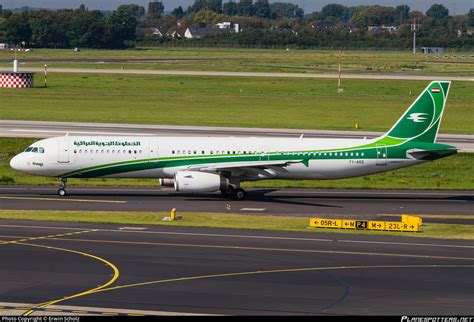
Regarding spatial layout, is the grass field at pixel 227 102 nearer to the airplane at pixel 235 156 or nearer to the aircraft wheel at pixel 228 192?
the airplane at pixel 235 156

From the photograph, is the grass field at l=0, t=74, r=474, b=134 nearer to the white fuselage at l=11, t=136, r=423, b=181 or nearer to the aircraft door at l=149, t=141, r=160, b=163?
the white fuselage at l=11, t=136, r=423, b=181

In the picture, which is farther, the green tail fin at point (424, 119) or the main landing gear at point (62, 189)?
the green tail fin at point (424, 119)

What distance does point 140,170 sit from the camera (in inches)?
2477

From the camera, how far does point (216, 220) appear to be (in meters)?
53.5

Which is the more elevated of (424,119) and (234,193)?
(424,119)

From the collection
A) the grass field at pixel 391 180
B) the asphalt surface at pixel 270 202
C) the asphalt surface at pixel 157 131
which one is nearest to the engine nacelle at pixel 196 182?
the asphalt surface at pixel 270 202

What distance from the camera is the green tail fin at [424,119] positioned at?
211 feet

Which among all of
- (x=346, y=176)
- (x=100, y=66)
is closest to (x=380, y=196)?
(x=346, y=176)

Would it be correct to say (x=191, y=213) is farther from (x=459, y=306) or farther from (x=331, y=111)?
(x=331, y=111)

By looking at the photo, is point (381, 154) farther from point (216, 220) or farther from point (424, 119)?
point (216, 220)

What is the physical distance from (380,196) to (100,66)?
134m

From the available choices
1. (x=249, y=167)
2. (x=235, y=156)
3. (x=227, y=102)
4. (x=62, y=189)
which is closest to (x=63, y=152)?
(x=62, y=189)

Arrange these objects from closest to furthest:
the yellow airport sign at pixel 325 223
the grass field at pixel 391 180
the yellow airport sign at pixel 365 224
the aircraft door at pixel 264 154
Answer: the yellow airport sign at pixel 365 224 → the yellow airport sign at pixel 325 223 → the aircraft door at pixel 264 154 → the grass field at pixel 391 180

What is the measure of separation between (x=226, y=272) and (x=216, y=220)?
14.8 meters
